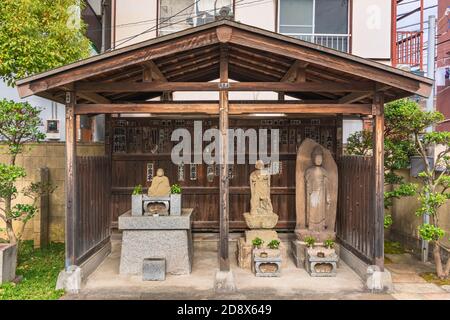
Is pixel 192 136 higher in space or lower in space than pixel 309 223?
higher

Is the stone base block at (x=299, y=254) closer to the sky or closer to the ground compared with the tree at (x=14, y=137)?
closer to the ground

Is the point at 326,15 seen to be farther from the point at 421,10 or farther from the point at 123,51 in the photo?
the point at 123,51

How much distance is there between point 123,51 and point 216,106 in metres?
1.91

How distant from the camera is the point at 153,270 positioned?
7.89 metres

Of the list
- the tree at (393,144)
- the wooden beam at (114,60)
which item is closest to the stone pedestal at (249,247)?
the tree at (393,144)

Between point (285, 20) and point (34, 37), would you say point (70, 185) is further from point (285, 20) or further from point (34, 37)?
point (285, 20)

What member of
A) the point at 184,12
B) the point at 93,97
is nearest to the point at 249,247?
the point at 93,97

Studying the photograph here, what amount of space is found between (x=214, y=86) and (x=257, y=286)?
12.5 ft

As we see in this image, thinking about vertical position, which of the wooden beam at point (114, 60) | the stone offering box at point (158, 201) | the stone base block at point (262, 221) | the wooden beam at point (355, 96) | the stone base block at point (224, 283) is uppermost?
the wooden beam at point (114, 60)

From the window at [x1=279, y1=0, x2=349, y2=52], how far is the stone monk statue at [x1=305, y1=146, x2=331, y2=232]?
511cm

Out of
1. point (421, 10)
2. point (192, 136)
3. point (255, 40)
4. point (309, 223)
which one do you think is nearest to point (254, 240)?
point (309, 223)

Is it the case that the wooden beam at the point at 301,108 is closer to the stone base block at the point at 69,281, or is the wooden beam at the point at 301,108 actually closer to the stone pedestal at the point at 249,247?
the stone pedestal at the point at 249,247

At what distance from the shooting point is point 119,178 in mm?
10562

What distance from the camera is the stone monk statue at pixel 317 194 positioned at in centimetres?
936
